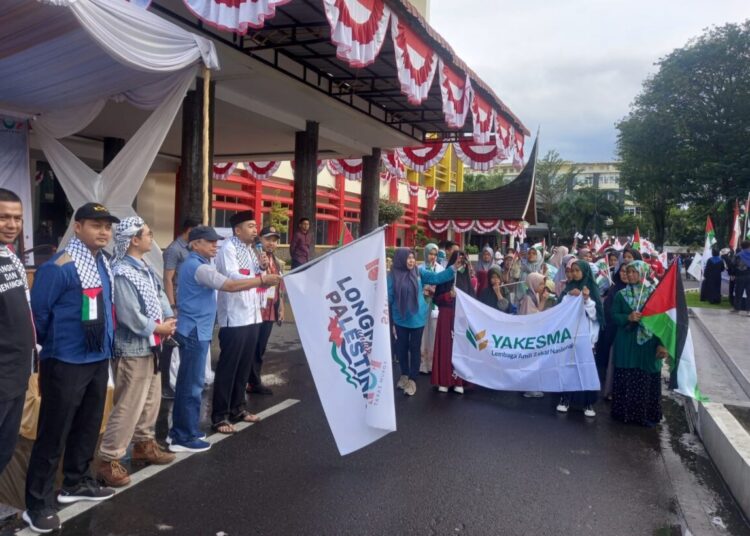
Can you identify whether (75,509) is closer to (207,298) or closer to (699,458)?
(207,298)

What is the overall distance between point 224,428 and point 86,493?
56.3 inches

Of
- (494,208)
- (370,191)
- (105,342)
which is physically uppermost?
(494,208)

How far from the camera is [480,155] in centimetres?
1377

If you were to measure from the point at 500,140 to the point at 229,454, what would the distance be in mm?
9298

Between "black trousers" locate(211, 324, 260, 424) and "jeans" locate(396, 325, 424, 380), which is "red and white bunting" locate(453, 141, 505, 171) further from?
"black trousers" locate(211, 324, 260, 424)

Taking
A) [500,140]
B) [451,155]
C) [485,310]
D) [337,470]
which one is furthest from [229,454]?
[451,155]

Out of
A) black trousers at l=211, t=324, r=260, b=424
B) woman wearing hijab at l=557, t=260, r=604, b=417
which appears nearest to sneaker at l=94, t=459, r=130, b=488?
black trousers at l=211, t=324, r=260, b=424

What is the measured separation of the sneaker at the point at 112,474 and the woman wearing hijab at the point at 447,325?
379cm

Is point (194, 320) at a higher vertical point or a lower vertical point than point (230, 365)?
higher

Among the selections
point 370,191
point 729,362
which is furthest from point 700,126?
point 729,362

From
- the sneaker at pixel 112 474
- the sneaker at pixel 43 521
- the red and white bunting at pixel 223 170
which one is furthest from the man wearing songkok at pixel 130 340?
the red and white bunting at pixel 223 170

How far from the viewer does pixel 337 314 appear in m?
4.30

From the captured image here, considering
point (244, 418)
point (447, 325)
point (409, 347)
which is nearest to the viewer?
point (244, 418)

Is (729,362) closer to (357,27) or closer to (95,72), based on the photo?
(357,27)
